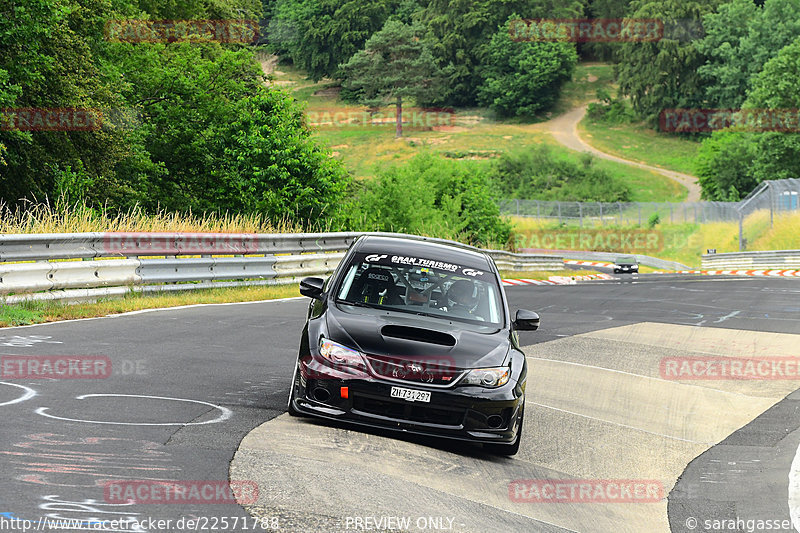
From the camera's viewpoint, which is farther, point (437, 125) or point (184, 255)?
point (437, 125)

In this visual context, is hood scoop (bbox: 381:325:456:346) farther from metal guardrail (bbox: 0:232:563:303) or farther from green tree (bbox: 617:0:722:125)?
green tree (bbox: 617:0:722:125)

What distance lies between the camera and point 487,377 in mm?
7562

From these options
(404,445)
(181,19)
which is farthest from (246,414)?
(181,19)

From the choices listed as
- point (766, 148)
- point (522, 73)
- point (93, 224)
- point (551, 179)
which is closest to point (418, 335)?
point (93, 224)

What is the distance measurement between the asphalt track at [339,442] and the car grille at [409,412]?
21 cm

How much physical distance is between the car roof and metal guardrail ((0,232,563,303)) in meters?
1.19

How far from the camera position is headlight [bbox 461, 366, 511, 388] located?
24.7ft

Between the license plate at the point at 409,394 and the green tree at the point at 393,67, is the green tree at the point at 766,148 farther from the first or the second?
the license plate at the point at 409,394

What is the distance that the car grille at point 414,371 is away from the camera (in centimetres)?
744

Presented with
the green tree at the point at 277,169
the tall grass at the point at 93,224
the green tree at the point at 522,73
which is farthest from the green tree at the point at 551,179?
the tall grass at the point at 93,224

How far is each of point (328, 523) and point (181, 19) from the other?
39760mm

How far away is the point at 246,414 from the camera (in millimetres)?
7910

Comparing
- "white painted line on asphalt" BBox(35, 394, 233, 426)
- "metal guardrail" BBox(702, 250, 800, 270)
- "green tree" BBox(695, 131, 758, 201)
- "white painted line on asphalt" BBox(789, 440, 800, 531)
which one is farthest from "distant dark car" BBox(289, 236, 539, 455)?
"green tree" BBox(695, 131, 758, 201)

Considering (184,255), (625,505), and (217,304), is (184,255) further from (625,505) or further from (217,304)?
(625,505)
